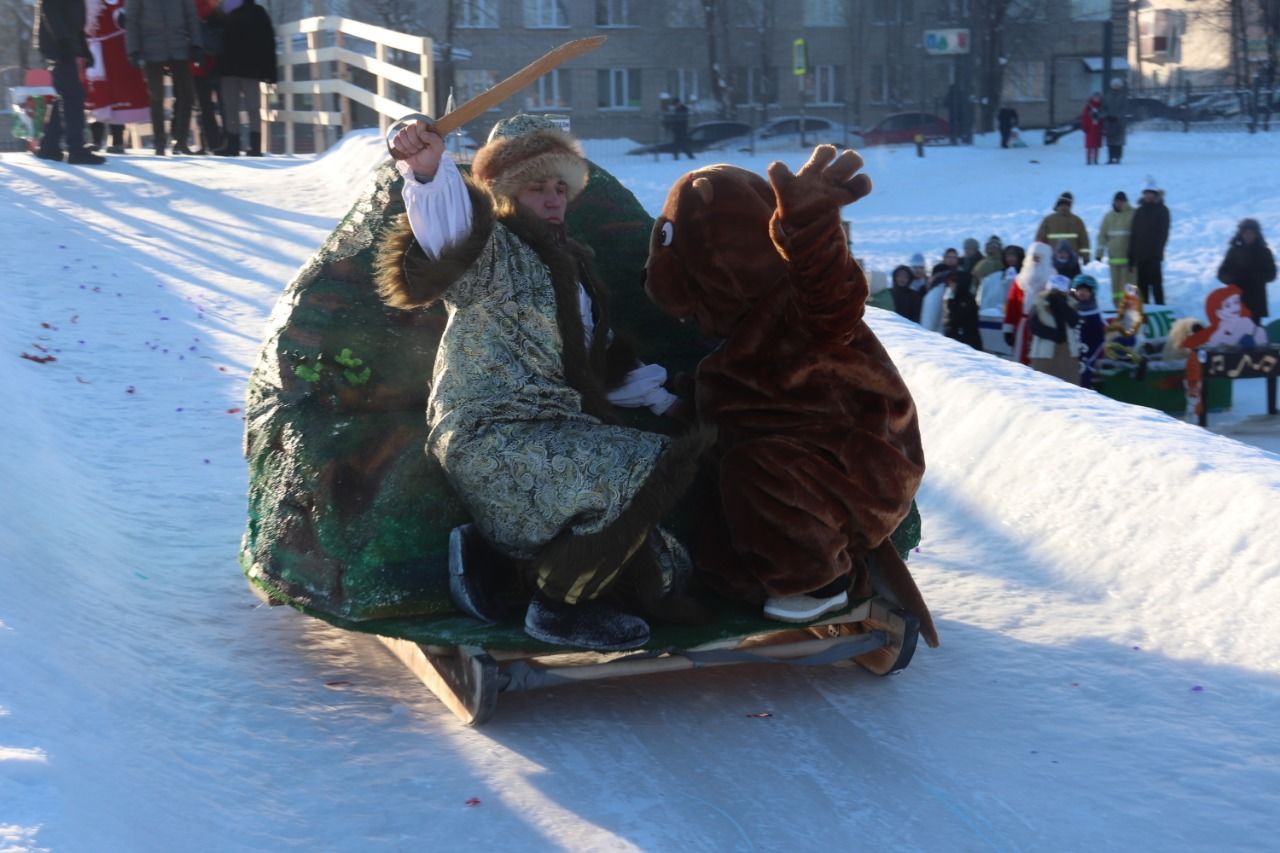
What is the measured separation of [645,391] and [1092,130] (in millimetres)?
24886

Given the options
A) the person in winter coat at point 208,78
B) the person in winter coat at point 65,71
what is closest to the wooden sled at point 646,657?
the person in winter coat at point 65,71

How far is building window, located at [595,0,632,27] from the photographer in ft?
147

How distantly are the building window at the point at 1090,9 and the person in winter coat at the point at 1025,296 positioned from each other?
1541 inches

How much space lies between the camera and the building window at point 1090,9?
46844 millimetres

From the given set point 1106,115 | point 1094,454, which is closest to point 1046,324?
point 1094,454

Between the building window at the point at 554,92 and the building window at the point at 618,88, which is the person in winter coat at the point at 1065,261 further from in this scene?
the building window at the point at 618,88

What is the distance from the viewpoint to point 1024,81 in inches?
1832

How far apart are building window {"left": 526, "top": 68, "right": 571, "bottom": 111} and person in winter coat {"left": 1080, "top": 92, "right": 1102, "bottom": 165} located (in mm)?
19638

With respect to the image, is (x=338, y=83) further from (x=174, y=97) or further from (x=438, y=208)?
(x=438, y=208)

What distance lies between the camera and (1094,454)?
18.2 feet

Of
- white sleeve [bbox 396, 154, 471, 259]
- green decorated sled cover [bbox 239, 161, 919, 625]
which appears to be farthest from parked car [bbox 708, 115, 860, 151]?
white sleeve [bbox 396, 154, 471, 259]

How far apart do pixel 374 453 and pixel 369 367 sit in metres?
0.33

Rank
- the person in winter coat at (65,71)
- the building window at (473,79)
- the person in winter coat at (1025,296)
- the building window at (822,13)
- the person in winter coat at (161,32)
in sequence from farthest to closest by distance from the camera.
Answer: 1. the building window at (822,13)
2. the building window at (473,79)
3. the person in winter coat at (161,32)
4. the person in winter coat at (65,71)
5. the person in winter coat at (1025,296)

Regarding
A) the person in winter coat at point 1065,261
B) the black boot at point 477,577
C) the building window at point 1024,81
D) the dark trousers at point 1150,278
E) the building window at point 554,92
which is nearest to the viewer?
the black boot at point 477,577
